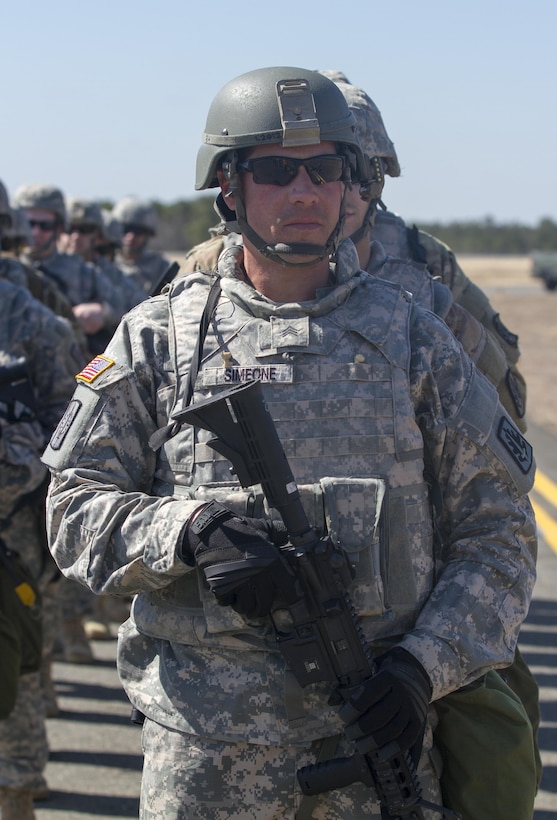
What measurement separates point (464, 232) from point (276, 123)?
113914 millimetres

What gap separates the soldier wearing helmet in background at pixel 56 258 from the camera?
867 centimetres

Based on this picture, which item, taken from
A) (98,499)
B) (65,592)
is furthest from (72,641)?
(98,499)

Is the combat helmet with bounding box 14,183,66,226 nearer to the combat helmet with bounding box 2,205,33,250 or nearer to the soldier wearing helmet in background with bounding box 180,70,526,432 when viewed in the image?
the combat helmet with bounding box 2,205,33,250

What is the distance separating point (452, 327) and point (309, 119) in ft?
3.98

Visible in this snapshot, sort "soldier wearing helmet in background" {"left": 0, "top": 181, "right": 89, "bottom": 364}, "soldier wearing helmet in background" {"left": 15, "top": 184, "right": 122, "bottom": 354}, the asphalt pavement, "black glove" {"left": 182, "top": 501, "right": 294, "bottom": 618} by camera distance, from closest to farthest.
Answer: "black glove" {"left": 182, "top": 501, "right": 294, "bottom": 618}, the asphalt pavement, "soldier wearing helmet in background" {"left": 0, "top": 181, "right": 89, "bottom": 364}, "soldier wearing helmet in background" {"left": 15, "top": 184, "right": 122, "bottom": 354}

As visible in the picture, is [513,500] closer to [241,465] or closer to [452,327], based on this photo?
[241,465]

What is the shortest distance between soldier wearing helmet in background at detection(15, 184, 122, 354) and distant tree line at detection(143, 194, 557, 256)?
230 ft

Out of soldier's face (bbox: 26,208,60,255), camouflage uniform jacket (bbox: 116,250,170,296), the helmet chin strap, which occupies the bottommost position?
camouflage uniform jacket (bbox: 116,250,170,296)

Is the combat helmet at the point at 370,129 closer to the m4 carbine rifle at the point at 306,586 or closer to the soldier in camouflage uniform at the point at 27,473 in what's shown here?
the soldier in camouflage uniform at the point at 27,473

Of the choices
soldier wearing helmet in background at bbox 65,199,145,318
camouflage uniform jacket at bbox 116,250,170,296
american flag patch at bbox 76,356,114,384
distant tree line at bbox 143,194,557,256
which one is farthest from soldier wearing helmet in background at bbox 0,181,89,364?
distant tree line at bbox 143,194,557,256

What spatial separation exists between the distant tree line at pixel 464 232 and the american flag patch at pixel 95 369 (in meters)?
76.1

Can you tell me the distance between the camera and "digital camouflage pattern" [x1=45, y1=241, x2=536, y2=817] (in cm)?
289

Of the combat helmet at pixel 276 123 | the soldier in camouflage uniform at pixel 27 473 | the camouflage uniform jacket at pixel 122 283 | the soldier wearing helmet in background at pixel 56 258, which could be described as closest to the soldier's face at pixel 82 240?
the camouflage uniform jacket at pixel 122 283

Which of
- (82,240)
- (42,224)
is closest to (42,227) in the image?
(42,224)
